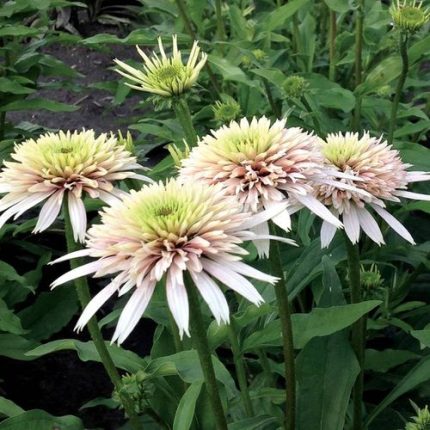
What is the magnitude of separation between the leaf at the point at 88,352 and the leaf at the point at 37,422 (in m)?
0.11

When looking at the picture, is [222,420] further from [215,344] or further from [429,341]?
[429,341]

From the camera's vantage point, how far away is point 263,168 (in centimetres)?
95

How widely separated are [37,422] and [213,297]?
69 centimetres

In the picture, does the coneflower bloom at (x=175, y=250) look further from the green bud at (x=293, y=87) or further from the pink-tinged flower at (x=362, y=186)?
the green bud at (x=293, y=87)

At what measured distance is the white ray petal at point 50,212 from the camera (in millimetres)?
1004

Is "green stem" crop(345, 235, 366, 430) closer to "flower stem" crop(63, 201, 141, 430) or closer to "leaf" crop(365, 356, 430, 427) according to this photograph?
"leaf" crop(365, 356, 430, 427)

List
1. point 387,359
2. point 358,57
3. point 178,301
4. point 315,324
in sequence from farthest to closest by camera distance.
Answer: point 358,57
point 387,359
point 315,324
point 178,301

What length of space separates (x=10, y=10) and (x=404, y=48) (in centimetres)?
130

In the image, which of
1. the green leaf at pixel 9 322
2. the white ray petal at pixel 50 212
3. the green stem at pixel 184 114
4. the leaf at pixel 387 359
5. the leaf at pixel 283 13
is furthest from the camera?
the leaf at pixel 283 13

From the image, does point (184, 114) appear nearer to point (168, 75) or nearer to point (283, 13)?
point (168, 75)

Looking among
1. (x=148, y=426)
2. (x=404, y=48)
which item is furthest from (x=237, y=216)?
(x=148, y=426)

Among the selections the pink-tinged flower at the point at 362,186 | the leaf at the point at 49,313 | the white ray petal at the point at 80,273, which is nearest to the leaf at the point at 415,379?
the pink-tinged flower at the point at 362,186

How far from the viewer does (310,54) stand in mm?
2512

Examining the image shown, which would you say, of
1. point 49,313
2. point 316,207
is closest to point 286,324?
point 316,207
